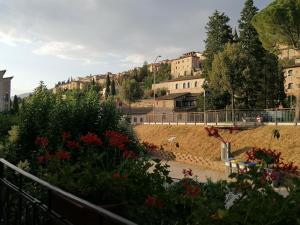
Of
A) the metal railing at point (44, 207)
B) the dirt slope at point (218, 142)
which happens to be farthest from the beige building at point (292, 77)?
the metal railing at point (44, 207)

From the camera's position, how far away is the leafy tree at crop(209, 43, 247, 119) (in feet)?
138

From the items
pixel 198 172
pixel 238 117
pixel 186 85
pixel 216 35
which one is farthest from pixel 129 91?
pixel 198 172

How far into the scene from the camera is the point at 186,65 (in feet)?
457

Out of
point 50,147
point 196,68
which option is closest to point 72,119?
point 50,147

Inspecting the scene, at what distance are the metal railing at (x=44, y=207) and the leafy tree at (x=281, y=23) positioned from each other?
36.7m

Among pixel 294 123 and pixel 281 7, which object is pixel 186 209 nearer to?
pixel 294 123

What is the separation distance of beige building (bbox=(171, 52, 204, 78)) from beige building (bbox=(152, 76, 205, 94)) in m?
28.5

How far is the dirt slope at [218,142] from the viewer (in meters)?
29.2

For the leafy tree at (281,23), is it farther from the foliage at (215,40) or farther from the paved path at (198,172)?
the paved path at (198,172)

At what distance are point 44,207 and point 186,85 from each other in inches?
3805

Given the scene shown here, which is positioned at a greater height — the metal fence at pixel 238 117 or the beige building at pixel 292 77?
the beige building at pixel 292 77

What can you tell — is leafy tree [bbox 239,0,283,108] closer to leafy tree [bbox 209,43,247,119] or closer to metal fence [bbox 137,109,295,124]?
leafy tree [bbox 209,43,247,119]

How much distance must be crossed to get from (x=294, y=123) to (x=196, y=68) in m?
107

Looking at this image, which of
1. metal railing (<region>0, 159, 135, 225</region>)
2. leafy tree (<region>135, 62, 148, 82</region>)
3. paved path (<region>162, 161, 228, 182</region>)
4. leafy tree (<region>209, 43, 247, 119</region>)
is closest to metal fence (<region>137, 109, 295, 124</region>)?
leafy tree (<region>209, 43, 247, 119</region>)
